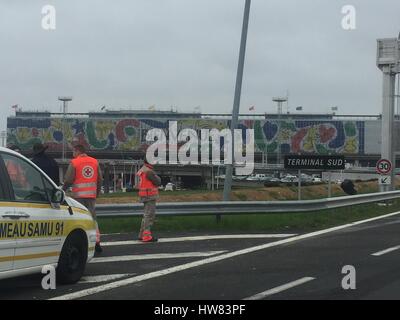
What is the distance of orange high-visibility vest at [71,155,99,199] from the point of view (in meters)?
10.1

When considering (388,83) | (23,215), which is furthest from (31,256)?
(388,83)

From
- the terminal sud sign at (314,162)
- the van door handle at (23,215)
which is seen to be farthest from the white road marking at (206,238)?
the terminal sud sign at (314,162)

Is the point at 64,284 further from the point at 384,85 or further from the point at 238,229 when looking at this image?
the point at 384,85

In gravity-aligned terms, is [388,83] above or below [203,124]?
below

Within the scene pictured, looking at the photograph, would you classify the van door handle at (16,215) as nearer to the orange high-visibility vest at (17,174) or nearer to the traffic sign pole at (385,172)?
the orange high-visibility vest at (17,174)

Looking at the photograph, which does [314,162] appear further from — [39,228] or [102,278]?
[39,228]

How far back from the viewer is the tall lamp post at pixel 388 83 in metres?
26.1

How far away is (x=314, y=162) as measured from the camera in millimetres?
19984

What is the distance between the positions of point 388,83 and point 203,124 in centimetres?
9914

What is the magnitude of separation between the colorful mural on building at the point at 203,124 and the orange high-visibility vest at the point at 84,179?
116 metres

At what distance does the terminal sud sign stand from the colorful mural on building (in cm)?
10561

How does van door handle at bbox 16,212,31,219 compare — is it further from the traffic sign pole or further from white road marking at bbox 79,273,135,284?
the traffic sign pole

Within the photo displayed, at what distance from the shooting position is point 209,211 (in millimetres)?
14172
